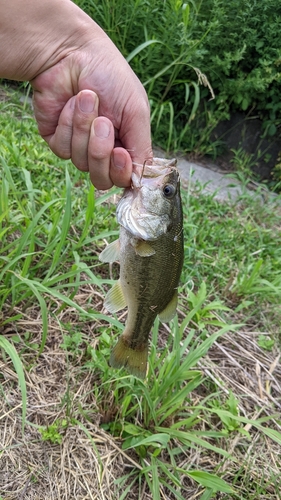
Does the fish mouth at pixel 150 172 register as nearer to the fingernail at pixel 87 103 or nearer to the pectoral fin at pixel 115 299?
the fingernail at pixel 87 103

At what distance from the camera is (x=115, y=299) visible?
163cm

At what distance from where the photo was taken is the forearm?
148 centimetres

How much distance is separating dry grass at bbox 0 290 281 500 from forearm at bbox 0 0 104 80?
1.15 meters

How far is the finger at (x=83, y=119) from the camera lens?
145 cm

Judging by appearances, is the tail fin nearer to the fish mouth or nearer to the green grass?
the green grass

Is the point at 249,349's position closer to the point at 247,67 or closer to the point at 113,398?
the point at 113,398

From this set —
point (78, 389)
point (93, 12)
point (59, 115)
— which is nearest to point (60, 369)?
point (78, 389)

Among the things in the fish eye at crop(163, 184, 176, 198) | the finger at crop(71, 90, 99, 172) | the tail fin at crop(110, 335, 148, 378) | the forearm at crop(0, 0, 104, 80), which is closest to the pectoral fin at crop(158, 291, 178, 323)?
the tail fin at crop(110, 335, 148, 378)

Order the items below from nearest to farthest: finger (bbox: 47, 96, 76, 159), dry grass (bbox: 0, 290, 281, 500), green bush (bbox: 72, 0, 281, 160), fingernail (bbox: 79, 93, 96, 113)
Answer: fingernail (bbox: 79, 93, 96, 113) < finger (bbox: 47, 96, 76, 159) < dry grass (bbox: 0, 290, 281, 500) < green bush (bbox: 72, 0, 281, 160)

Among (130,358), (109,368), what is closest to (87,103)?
(130,358)

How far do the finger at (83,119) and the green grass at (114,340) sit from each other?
49cm

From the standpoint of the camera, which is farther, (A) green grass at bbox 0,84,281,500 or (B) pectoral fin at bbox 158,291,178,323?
(A) green grass at bbox 0,84,281,500

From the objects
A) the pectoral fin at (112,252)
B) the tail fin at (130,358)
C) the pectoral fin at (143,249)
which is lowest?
the tail fin at (130,358)

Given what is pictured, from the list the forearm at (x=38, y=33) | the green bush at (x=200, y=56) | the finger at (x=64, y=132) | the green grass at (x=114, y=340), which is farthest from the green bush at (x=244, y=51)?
the finger at (x=64, y=132)
